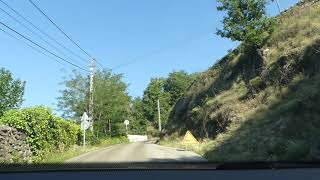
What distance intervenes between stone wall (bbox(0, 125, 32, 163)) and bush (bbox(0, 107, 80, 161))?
39cm

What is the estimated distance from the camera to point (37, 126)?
90.4ft

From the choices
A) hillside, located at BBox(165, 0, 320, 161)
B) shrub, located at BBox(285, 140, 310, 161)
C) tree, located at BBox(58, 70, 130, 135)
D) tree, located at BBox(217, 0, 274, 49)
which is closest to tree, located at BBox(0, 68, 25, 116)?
tree, located at BBox(58, 70, 130, 135)

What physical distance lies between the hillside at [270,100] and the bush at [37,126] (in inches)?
328

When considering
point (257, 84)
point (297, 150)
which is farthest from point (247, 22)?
point (297, 150)

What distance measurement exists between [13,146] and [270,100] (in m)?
14.8

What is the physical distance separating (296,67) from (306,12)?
11.9 m

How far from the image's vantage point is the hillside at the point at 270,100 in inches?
876

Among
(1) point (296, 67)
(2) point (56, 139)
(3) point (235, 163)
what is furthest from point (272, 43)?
(3) point (235, 163)

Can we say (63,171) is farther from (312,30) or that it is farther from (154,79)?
(154,79)

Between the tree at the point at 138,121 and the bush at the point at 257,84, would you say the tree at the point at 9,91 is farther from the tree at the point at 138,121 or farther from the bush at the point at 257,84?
the tree at the point at 138,121

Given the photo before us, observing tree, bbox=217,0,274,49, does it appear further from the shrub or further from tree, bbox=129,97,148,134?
tree, bbox=129,97,148,134

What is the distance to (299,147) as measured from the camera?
18297 mm

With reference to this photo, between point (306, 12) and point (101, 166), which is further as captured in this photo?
point (306, 12)

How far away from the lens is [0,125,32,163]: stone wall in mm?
23234
